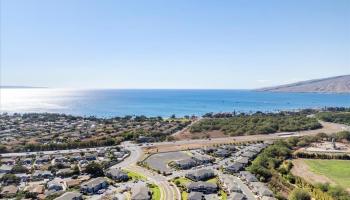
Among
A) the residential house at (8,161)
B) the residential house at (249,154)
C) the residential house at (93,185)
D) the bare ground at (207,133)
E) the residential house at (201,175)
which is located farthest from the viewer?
the bare ground at (207,133)

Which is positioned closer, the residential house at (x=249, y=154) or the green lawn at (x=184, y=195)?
the green lawn at (x=184, y=195)

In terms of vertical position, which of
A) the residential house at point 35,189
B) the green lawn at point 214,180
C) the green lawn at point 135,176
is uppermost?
the residential house at point 35,189

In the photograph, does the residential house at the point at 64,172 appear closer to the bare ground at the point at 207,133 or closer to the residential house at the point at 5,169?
the residential house at the point at 5,169

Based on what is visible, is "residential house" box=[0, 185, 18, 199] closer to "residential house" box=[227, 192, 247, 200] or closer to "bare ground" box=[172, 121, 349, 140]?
"residential house" box=[227, 192, 247, 200]

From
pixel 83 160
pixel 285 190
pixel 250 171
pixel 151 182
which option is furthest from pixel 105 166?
pixel 285 190

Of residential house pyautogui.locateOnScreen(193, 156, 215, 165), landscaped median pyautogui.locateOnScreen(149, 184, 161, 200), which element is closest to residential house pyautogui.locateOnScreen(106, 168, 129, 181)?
landscaped median pyautogui.locateOnScreen(149, 184, 161, 200)

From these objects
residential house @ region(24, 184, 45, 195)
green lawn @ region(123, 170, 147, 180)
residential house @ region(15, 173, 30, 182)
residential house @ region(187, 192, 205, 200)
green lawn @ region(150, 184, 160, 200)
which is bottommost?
green lawn @ region(150, 184, 160, 200)

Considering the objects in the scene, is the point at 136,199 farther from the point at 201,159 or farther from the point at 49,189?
the point at 201,159

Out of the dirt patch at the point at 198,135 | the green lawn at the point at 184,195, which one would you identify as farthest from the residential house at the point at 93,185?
the dirt patch at the point at 198,135
